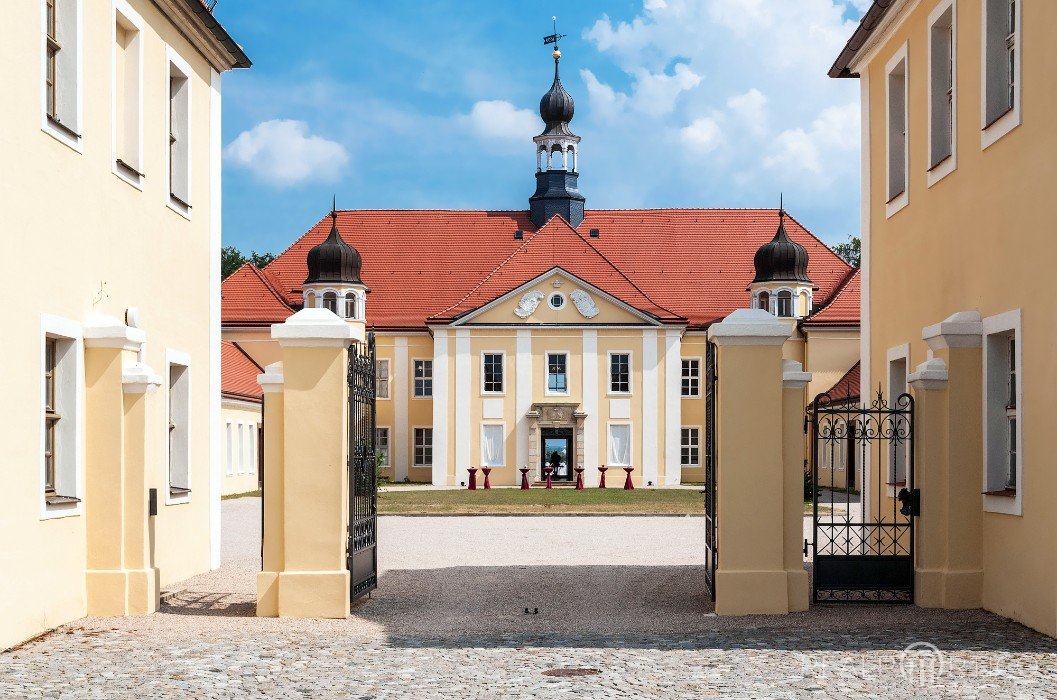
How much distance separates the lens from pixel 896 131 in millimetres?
16203

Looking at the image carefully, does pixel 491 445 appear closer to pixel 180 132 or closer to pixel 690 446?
pixel 690 446

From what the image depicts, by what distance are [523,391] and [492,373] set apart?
4.39 feet

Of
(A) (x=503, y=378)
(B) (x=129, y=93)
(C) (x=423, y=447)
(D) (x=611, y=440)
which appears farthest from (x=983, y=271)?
(C) (x=423, y=447)

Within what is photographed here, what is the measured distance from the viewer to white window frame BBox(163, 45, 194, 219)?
14938mm

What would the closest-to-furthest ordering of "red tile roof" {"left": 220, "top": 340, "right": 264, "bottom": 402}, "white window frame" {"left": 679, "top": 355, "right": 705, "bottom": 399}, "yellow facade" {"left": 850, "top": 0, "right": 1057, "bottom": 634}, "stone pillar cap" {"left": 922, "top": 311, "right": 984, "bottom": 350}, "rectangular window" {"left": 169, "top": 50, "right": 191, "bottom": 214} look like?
"yellow facade" {"left": 850, "top": 0, "right": 1057, "bottom": 634}
"stone pillar cap" {"left": 922, "top": 311, "right": 984, "bottom": 350}
"rectangular window" {"left": 169, "top": 50, "right": 191, "bottom": 214}
"red tile roof" {"left": 220, "top": 340, "right": 264, "bottom": 402}
"white window frame" {"left": 679, "top": 355, "right": 705, "bottom": 399}

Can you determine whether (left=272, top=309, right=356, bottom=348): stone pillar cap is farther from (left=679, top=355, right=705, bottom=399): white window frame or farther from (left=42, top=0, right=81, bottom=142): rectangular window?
(left=679, top=355, right=705, bottom=399): white window frame

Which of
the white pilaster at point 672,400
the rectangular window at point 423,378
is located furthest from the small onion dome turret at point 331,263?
the white pilaster at point 672,400

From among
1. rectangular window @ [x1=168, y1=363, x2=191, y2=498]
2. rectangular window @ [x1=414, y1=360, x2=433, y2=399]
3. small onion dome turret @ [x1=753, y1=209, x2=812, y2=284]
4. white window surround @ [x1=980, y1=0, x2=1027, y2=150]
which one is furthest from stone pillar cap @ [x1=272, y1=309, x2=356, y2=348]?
rectangular window @ [x1=414, y1=360, x2=433, y2=399]

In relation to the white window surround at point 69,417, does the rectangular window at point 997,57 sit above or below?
above

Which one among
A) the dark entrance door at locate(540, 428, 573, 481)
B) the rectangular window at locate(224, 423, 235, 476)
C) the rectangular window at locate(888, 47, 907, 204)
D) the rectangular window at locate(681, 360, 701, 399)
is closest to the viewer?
the rectangular window at locate(888, 47, 907, 204)

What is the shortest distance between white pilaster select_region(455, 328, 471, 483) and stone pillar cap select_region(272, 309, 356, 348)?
3878cm

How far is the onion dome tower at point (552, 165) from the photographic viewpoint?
5903cm

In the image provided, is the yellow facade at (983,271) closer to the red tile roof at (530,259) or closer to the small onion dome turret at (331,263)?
the red tile roof at (530,259)

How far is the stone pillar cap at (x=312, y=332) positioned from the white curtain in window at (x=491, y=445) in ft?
128
